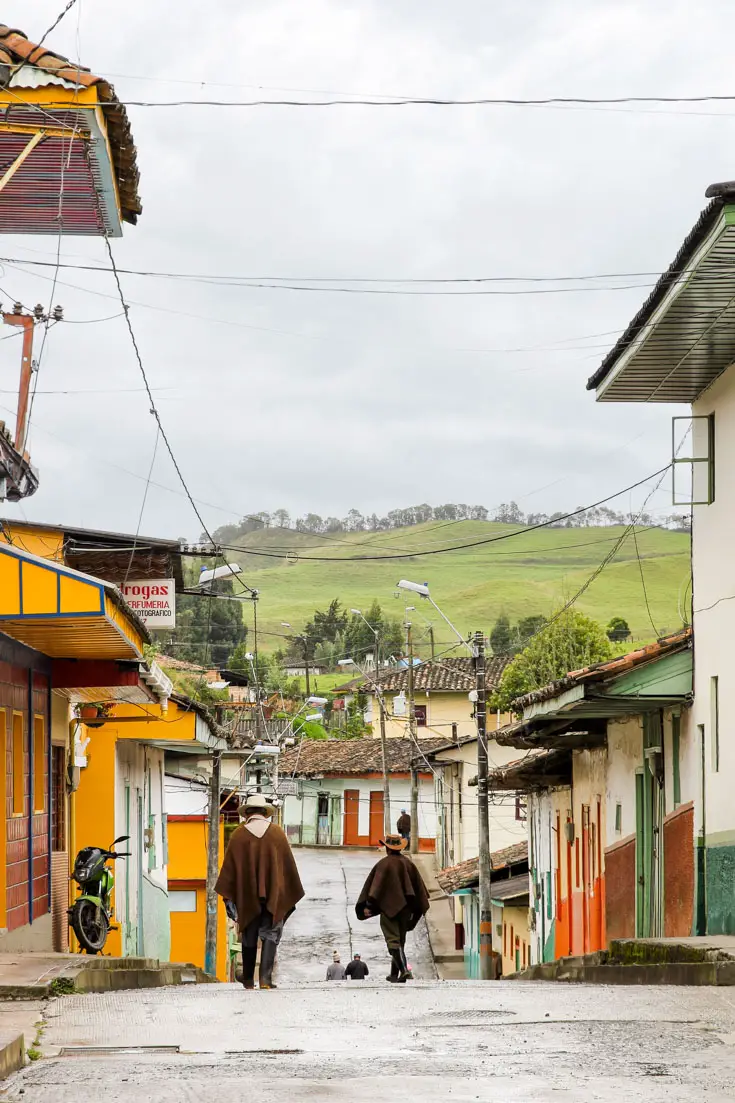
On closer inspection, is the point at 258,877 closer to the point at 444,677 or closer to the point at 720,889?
the point at 720,889

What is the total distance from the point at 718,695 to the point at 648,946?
3.30 m

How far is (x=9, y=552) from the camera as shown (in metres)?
13.5

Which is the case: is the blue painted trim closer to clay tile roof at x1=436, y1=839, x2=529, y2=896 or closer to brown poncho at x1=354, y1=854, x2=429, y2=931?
brown poncho at x1=354, y1=854, x2=429, y2=931

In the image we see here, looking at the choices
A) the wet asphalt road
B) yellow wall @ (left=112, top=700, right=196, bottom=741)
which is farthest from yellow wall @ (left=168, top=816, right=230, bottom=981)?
the wet asphalt road

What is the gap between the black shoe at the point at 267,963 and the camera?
14.6m

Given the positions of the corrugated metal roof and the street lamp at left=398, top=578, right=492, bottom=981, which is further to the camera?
the street lamp at left=398, top=578, right=492, bottom=981

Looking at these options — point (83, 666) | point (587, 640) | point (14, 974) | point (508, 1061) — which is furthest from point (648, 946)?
point (587, 640)

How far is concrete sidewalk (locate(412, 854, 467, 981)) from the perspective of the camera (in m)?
42.0

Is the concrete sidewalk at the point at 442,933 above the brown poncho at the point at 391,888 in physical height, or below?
below

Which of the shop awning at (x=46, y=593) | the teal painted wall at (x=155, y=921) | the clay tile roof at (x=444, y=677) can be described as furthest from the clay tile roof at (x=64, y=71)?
the clay tile roof at (x=444, y=677)

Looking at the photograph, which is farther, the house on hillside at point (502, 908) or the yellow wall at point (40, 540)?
the house on hillside at point (502, 908)

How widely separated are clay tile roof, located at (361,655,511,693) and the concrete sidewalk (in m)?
15.4

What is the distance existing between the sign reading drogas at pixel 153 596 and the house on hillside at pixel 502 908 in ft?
42.4

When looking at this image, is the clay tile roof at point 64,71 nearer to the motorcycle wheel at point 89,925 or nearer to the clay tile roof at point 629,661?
the clay tile roof at point 629,661
